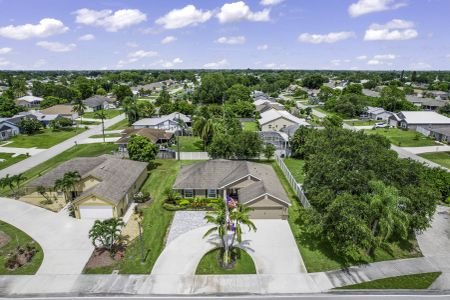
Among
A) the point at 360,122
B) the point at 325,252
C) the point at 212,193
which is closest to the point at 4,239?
the point at 212,193

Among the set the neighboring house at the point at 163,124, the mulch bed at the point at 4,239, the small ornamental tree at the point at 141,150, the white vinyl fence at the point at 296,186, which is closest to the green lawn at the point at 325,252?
the white vinyl fence at the point at 296,186

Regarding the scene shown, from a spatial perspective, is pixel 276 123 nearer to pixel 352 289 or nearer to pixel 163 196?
pixel 163 196

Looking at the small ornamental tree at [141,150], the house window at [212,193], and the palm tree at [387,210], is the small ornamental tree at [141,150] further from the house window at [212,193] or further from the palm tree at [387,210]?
the palm tree at [387,210]

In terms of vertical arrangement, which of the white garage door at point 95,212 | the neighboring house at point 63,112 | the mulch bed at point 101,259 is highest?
the neighboring house at point 63,112

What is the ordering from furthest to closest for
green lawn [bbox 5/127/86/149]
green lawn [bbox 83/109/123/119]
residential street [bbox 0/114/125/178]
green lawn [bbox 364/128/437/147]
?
green lawn [bbox 83/109/123/119], green lawn [bbox 364/128/437/147], green lawn [bbox 5/127/86/149], residential street [bbox 0/114/125/178]

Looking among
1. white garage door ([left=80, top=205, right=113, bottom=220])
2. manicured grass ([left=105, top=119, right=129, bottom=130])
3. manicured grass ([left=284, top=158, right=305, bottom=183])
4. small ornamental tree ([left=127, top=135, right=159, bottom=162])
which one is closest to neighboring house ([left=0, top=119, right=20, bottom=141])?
manicured grass ([left=105, top=119, right=129, bottom=130])

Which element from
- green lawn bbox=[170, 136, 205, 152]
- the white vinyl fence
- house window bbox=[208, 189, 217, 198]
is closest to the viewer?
the white vinyl fence

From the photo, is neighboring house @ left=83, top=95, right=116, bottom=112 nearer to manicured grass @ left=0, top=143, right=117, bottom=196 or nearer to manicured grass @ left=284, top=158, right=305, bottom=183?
manicured grass @ left=0, top=143, right=117, bottom=196
